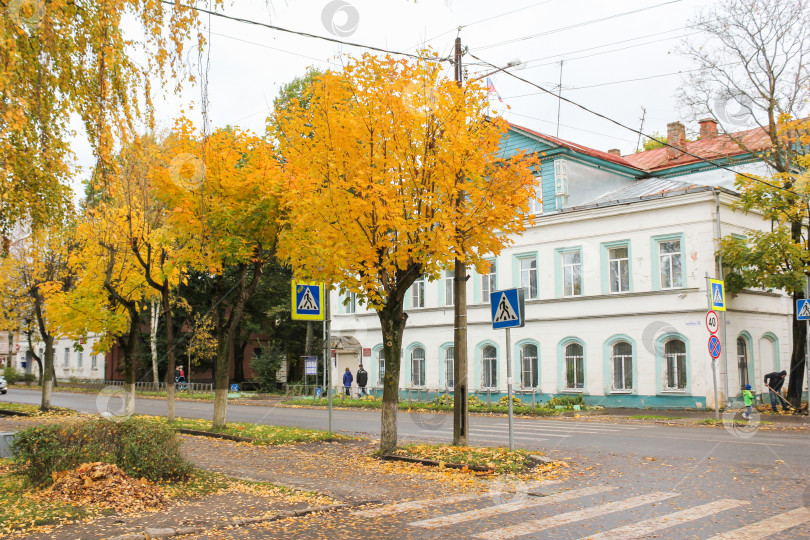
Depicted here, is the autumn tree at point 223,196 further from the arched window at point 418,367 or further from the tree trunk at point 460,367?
the arched window at point 418,367

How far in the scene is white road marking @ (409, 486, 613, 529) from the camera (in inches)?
308

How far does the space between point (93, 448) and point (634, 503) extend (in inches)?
258

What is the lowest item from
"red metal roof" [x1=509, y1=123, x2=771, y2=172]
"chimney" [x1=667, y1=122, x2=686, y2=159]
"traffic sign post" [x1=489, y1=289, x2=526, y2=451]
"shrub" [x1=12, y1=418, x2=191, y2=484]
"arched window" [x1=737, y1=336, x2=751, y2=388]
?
"shrub" [x1=12, y1=418, x2=191, y2=484]

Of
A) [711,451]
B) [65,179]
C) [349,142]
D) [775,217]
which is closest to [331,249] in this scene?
[349,142]

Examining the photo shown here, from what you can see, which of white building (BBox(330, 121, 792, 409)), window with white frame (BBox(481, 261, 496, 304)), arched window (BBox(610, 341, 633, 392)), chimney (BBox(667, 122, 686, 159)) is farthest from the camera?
chimney (BBox(667, 122, 686, 159))

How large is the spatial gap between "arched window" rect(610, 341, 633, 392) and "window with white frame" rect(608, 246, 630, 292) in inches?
86.9

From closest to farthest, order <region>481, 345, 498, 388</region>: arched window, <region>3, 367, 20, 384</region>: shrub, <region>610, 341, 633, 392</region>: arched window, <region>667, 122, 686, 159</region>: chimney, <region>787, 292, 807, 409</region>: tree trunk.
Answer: <region>787, 292, 807, 409</region>: tree trunk → <region>610, 341, 633, 392</region>: arched window → <region>481, 345, 498, 388</region>: arched window → <region>667, 122, 686, 159</region>: chimney → <region>3, 367, 20, 384</region>: shrub

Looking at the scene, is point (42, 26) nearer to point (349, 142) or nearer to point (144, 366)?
point (349, 142)

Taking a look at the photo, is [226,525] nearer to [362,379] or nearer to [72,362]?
[362,379]

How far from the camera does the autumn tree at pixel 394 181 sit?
→ 12.5 meters

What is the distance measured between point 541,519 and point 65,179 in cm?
753

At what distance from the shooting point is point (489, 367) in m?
33.2

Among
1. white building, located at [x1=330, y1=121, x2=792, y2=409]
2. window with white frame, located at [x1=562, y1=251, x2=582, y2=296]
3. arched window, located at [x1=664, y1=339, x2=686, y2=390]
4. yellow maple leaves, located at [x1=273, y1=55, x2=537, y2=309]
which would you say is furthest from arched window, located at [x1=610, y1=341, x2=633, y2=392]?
yellow maple leaves, located at [x1=273, y1=55, x2=537, y2=309]

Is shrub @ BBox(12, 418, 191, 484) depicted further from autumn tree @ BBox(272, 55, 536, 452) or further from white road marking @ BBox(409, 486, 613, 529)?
autumn tree @ BBox(272, 55, 536, 452)
